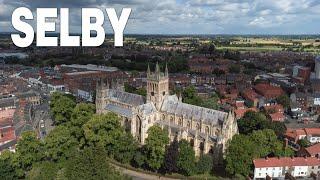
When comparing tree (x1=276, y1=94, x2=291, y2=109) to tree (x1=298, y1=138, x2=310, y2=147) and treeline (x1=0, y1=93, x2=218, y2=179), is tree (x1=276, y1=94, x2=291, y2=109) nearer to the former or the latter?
tree (x1=298, y1=138, x2=310, y2=147)

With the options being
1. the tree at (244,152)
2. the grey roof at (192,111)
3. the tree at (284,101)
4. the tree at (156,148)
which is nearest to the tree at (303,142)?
the tree at (244,152)

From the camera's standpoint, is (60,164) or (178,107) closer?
(60,164)

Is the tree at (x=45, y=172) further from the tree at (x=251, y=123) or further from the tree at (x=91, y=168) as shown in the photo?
the tree at (x=251, y=123)

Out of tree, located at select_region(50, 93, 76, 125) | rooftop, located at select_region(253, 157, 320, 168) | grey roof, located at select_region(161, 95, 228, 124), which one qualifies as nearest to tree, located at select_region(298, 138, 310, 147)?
rooftop, located at select_region(253, 157, 320, 168)

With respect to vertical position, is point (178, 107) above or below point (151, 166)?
above

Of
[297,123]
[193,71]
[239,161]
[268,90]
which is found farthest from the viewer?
[193,71]

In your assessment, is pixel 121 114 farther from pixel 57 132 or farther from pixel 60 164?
pixel 60 164

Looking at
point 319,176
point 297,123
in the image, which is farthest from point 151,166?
point 297,123
